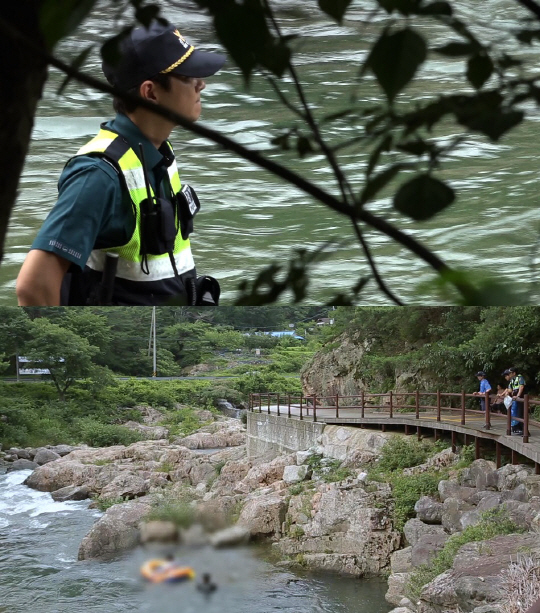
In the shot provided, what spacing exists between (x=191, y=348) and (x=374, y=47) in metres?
0.57

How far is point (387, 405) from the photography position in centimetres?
159

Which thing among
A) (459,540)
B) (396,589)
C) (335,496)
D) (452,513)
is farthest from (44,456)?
(459,540)

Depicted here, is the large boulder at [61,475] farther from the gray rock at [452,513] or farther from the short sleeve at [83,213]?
the gray rock at [452,513]

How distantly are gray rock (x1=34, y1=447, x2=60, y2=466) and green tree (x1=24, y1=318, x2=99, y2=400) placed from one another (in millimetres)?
124

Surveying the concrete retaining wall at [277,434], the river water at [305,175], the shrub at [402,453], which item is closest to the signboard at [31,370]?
the river water at [305,175]

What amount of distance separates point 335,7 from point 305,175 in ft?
0.43

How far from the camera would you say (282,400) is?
1259mm

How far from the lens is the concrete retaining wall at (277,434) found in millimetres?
1317

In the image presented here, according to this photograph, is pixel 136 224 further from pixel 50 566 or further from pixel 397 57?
pixel 50 566

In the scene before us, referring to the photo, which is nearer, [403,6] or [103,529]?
[403,6]

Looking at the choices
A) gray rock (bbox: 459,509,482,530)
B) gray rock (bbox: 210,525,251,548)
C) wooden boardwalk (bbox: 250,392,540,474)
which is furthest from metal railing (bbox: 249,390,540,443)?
gray rock (bbox: 210,525,251,548)

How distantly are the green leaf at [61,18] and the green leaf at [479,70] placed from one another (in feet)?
0.42

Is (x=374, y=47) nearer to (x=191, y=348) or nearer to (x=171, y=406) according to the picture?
(x=191, y=348)

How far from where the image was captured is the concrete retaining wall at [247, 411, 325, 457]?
1.32 m
